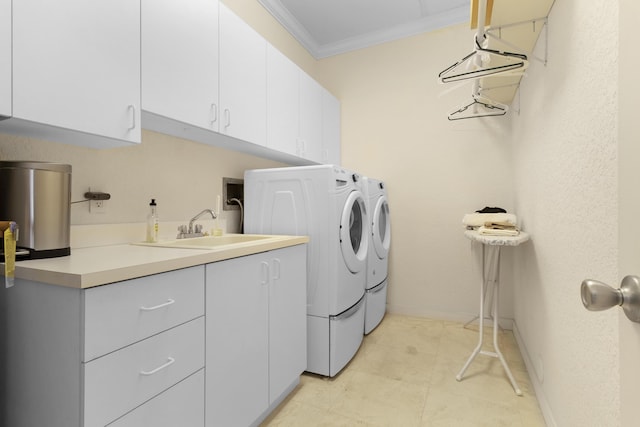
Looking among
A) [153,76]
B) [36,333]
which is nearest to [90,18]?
[153,76]

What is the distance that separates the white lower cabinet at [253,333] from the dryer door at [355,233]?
32 cm

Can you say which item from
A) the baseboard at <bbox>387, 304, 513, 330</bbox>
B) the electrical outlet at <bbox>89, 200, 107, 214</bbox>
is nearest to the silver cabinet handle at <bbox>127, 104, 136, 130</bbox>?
the electrical outlet at <bbox>89, 200, 107, 214</bbox>

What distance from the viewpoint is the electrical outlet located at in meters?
1.53

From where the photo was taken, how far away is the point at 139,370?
3.23ft

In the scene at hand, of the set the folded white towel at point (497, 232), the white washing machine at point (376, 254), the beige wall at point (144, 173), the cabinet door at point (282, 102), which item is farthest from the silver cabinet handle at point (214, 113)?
the folded white towel at point (497, 232)

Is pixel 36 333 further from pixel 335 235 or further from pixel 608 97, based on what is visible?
pixel 608 97

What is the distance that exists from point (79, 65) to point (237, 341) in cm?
121

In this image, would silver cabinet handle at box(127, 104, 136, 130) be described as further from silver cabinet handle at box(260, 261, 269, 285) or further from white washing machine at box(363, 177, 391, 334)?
white washing machine at box(363, 177, 391, 334)

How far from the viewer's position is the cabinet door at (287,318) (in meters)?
1.64

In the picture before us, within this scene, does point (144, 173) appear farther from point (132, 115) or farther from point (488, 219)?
point (488, 219)

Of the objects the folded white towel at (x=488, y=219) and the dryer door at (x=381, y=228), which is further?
the dryer door at (x=381, y=228)

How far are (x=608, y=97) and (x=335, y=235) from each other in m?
1.41

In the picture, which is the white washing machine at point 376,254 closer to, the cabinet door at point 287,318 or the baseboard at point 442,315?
the baseboard at point 442,315

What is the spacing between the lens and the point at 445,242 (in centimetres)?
310
